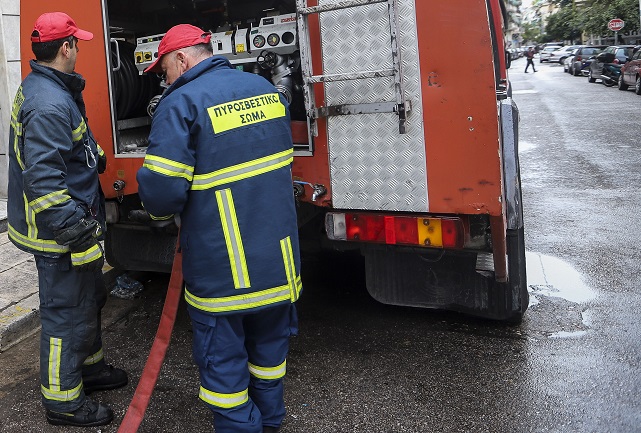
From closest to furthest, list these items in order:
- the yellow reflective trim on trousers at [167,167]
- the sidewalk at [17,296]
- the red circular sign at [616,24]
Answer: the yellow reflective trim on trousers at [167,167]
the sidewalk at [17,296]
the red circular sign at [616,24]

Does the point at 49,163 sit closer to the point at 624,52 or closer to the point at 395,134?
the point at 395,134

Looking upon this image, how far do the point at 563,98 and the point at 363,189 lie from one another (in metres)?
19.4

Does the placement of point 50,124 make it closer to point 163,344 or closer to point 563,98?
point 163,344

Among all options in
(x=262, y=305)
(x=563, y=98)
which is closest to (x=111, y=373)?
(x=262, y=305)

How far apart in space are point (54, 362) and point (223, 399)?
977 mm

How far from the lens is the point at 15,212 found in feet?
10.4

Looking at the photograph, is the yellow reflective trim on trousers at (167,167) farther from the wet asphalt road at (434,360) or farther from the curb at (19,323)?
the curb at (19,323)

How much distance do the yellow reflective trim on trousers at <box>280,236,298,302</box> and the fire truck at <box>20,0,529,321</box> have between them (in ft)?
0.37

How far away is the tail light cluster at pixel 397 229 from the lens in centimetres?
321

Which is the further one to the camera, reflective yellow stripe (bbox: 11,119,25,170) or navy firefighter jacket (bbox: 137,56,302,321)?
reflective yellow stripe (bbox: 11,119,25,170)

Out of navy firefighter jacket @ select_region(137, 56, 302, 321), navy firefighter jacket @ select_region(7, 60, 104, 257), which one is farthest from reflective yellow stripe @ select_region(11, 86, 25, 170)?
navy firefighter jacket @ select_region(137, 56, 302, 321)

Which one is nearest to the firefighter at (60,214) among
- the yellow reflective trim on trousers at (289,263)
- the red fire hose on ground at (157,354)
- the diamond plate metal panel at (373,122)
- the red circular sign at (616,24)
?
the red fire hose on ground at (157,354)

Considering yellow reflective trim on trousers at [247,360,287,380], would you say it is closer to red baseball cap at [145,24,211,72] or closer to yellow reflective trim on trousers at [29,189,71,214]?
yellow reflective trim on trousers at [29,189,71,214]

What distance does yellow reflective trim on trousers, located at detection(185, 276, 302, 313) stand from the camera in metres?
2.62
